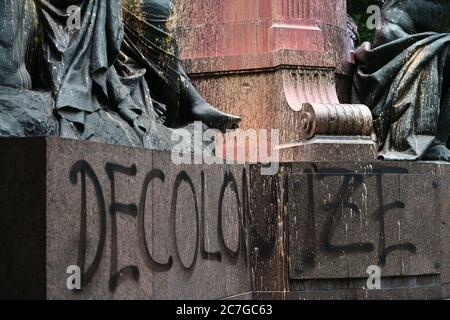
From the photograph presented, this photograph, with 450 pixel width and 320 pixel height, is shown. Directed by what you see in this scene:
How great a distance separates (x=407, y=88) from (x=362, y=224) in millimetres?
2276

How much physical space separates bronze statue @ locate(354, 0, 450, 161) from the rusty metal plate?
2.86ft

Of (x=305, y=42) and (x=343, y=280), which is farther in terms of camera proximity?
(x=305, y=42)

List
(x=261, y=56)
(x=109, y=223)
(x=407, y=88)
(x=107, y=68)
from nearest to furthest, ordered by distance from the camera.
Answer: (x=109, y=223)
(x=107, y=68)
(x=261, y=56)
(x=407, y=88)

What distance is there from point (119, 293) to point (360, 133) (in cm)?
444

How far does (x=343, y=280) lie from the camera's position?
1034 cm

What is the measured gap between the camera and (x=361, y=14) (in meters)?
24.9

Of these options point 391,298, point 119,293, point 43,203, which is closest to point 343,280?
point 391,298

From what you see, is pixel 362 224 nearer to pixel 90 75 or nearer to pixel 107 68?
pixel 107 68

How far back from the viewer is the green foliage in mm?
24578

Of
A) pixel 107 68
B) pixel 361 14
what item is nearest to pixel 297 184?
pixel 107 68

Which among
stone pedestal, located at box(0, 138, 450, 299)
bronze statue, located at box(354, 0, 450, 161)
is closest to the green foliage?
bronze statue, located at box(354, 0, 450, 161)
